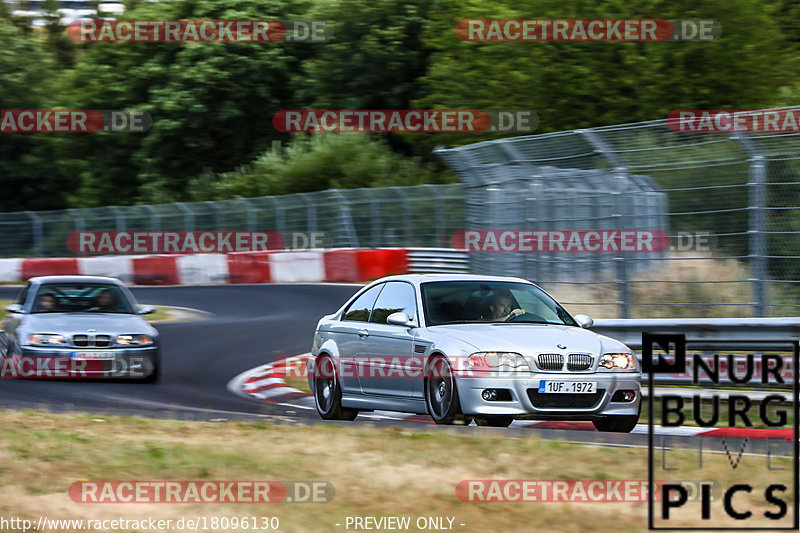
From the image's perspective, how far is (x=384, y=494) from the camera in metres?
6.39

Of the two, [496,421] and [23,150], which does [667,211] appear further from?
[23,150]

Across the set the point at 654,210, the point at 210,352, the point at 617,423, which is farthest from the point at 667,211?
the point at 210,352

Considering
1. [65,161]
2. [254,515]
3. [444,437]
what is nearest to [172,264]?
[65,161]

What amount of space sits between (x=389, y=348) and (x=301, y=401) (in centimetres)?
266

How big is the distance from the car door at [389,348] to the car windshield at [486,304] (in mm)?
184

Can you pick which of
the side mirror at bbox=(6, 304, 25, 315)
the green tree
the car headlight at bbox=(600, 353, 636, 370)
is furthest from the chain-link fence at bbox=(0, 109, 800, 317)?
the green tree

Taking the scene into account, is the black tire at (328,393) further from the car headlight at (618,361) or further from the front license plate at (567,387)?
the car headlight at (618,361)

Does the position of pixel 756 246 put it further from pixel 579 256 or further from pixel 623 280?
pixel 579 256

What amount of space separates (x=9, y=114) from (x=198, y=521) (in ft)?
156

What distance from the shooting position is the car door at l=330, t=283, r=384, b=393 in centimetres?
1020

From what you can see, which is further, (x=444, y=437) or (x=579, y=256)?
(x=579, y=256)

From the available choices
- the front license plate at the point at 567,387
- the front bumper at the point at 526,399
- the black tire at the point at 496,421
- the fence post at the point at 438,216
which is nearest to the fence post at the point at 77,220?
the fence post at the point at 438,216

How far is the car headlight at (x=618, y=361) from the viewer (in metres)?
9.03

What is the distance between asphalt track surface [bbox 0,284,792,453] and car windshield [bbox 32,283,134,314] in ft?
3.29
